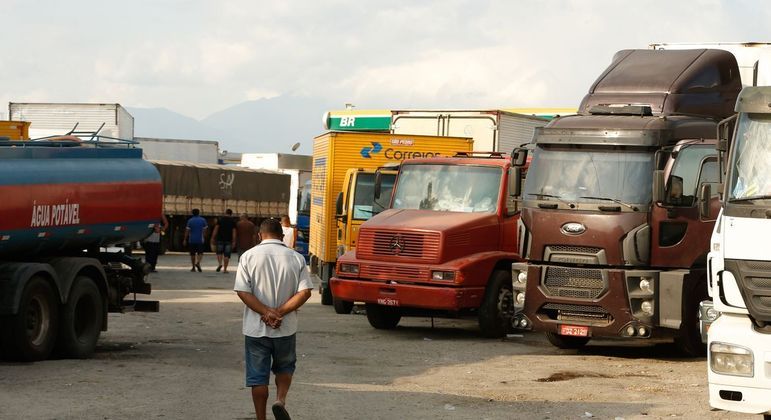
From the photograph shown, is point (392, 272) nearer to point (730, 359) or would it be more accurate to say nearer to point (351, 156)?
point (351, 156)

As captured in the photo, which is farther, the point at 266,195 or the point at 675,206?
→ the point at 266,195

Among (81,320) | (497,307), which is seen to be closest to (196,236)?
(497,307)

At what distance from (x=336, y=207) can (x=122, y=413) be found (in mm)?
11694

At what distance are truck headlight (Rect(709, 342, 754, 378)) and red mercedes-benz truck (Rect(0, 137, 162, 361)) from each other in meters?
8.26

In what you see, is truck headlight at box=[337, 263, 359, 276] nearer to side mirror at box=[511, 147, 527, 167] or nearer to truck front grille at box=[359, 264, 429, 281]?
truck front grille at box=[359, 264, 429, 281]

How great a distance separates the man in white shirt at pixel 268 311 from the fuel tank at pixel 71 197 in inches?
201

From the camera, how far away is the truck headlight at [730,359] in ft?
34.0

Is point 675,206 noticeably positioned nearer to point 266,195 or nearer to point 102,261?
point 102,261

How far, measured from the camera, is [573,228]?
16797 mm

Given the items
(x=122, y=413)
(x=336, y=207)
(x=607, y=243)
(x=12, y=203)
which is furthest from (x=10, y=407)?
(x=336, y=207)

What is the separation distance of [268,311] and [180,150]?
1736 inches

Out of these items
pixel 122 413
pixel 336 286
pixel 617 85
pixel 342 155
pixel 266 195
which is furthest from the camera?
pixel 266 195

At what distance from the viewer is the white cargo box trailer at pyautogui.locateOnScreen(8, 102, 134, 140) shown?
38219 millimetres

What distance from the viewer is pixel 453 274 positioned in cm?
1908
